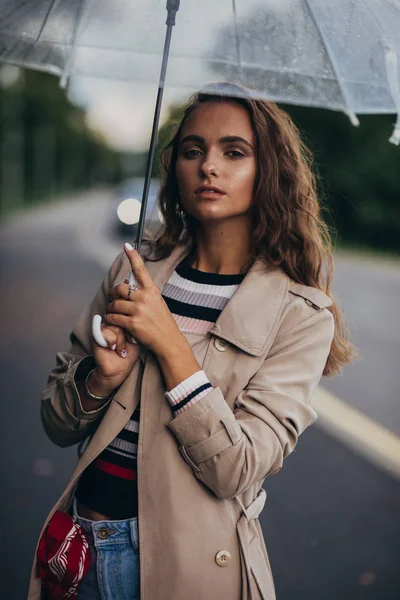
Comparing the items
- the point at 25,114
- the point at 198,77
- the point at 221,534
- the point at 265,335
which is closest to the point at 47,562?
the point at 221,534

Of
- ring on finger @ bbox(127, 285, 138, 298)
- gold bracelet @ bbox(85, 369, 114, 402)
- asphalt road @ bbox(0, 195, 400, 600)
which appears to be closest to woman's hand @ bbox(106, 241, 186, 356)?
ring on finger @ bbox(127, 285, 138, 298)

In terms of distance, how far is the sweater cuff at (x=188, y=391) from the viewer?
194 centimetres

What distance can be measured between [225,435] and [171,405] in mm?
173

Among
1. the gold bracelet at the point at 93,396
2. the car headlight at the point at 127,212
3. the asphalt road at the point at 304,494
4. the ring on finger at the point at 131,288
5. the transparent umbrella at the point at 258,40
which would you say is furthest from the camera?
the car headlight at the point at 127,212

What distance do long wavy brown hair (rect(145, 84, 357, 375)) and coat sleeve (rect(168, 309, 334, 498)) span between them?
0.26 m

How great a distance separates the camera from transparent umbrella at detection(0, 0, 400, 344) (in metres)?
2.24

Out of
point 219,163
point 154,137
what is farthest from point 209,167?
point 154,137

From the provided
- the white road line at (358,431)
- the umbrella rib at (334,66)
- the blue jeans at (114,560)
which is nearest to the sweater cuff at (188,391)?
the blue jeans at (114,560)

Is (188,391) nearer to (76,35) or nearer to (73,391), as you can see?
(73,391)

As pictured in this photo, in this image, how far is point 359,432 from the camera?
6.26 m

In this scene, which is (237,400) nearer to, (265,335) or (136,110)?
(265,335)

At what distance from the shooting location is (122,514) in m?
2.09

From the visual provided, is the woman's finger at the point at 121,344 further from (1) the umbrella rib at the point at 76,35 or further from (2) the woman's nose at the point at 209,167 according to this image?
(1) the umbrella rib at the point at 76,35

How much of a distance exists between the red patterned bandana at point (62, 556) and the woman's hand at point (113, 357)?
16.5 inches
